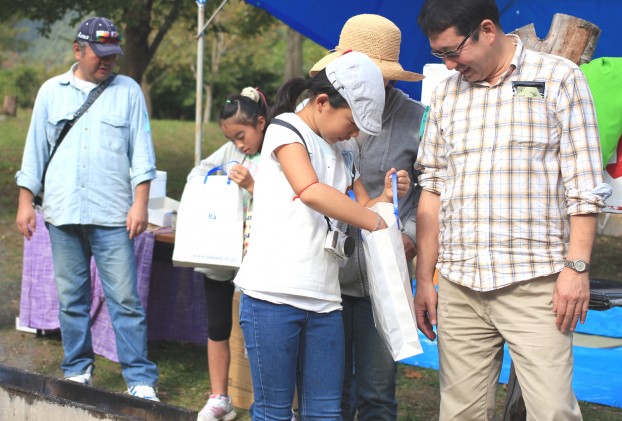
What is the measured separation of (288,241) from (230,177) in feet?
4.66

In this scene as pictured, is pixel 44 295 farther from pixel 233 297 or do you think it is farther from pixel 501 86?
pixel 501 86

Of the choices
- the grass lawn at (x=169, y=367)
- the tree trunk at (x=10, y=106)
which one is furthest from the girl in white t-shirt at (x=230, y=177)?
the tree trunk at (x=10, y=106)

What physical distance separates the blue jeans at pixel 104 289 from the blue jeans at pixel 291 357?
1.87 meters

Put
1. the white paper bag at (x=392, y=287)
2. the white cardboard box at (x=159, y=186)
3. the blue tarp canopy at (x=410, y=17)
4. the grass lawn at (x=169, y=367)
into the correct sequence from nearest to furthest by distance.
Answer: the white paper bag at (x=392, y=287), the grass lawn at (x=169, y=367), the blue tarp canopy at (x=410, y=17), the white cardboard box at (x=159, y=186)

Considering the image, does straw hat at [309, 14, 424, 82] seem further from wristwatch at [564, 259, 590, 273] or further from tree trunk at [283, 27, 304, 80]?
tree trunk at [283, 27, 304, 80]

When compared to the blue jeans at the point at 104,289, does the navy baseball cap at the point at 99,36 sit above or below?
above

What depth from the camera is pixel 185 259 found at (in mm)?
4367

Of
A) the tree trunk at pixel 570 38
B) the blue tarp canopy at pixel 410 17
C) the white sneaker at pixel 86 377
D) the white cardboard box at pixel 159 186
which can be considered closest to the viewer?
the tree trunk at pixel 570 38

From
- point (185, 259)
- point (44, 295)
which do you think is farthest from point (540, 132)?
point (44, 295)

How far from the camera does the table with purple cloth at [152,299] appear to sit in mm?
5641

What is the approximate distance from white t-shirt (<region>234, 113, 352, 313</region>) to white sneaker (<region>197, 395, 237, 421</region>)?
6.06 feet

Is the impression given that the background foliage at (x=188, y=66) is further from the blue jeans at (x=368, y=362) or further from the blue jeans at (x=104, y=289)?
the blue jeans at (x=368, y=362)

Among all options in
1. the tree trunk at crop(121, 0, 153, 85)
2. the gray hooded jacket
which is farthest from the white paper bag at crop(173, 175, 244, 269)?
the tree trunk at crop(121, 0, 153, 85)

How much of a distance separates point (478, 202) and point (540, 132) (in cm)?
31
